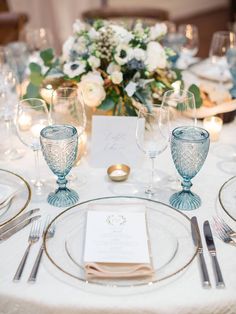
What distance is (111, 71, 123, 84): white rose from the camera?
1.38 meters

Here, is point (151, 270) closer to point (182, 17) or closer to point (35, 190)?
point (35, 190)

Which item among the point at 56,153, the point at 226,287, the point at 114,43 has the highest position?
the point at 114,43

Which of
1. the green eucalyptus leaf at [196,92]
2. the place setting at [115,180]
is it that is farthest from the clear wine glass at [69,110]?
the green eucalyptus leaf at [196,92]

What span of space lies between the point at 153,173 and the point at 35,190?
0.33 meters

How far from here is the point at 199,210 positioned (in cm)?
110

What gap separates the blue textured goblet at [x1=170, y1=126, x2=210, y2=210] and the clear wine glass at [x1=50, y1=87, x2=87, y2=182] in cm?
27

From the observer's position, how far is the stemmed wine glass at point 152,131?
1.14 m

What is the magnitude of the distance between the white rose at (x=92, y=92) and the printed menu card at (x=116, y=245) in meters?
0.48

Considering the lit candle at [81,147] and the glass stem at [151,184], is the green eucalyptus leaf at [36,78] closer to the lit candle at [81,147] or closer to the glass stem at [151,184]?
the lit candle at [81,147]

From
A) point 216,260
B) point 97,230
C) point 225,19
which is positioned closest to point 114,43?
point 97,230

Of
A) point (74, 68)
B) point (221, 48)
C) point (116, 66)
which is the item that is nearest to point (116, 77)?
point (116, 66)

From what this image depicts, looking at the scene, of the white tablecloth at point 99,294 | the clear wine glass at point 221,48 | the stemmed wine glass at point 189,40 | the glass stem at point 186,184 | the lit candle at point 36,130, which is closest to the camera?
the white tablecloth at point 99,294

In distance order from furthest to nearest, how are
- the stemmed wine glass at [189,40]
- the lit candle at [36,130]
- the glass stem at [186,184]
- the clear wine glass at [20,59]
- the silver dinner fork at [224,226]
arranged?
1. the stemmed wine glass at [189,40]
2. the clear wine glass at [20,59]
3. the lit candle at [36,130]
4. the glass stem at [186,184]
5. the silver dinner fork at [224,226]

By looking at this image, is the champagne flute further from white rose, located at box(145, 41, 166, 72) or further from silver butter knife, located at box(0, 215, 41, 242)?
silver butter knife, located at box(0, 215, 41, 242)
